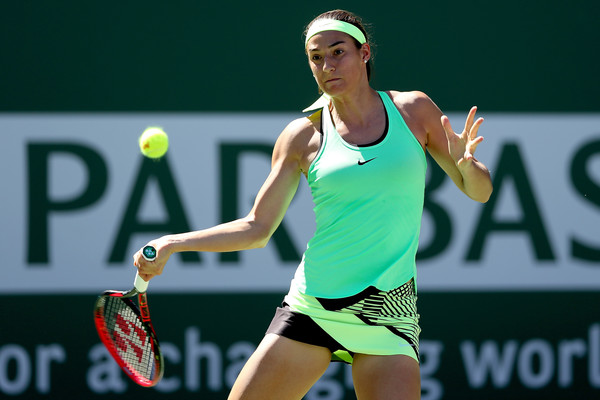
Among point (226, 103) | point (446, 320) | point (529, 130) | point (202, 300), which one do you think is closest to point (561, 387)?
point (446, 320)

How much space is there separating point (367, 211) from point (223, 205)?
1890 mm

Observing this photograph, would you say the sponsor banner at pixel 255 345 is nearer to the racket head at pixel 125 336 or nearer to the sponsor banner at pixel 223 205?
the sponsor banner at pixel 223 205

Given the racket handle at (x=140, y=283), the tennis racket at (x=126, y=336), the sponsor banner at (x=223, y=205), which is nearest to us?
the racket handle at (x=140, y=283)

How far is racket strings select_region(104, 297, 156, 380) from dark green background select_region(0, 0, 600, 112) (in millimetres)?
1576

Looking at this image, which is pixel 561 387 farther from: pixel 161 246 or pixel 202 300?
pixel 161 246

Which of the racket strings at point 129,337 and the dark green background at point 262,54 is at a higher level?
the dark green background at point 262,54

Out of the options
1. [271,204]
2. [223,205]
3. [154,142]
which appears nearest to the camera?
[271,204]

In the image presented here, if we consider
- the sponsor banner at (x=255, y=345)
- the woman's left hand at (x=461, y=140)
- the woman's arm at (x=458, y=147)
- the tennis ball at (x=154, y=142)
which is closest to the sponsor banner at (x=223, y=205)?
the sponsor banner at (x=255, y=345)

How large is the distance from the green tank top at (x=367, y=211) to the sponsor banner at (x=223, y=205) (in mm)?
1758

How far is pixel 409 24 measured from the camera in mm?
4473

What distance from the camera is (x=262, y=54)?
444 cm

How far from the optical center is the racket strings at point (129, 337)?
9.75 feet

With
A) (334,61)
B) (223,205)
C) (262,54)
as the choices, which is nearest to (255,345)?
(223,205)

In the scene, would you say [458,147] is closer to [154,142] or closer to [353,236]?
[353,236]
